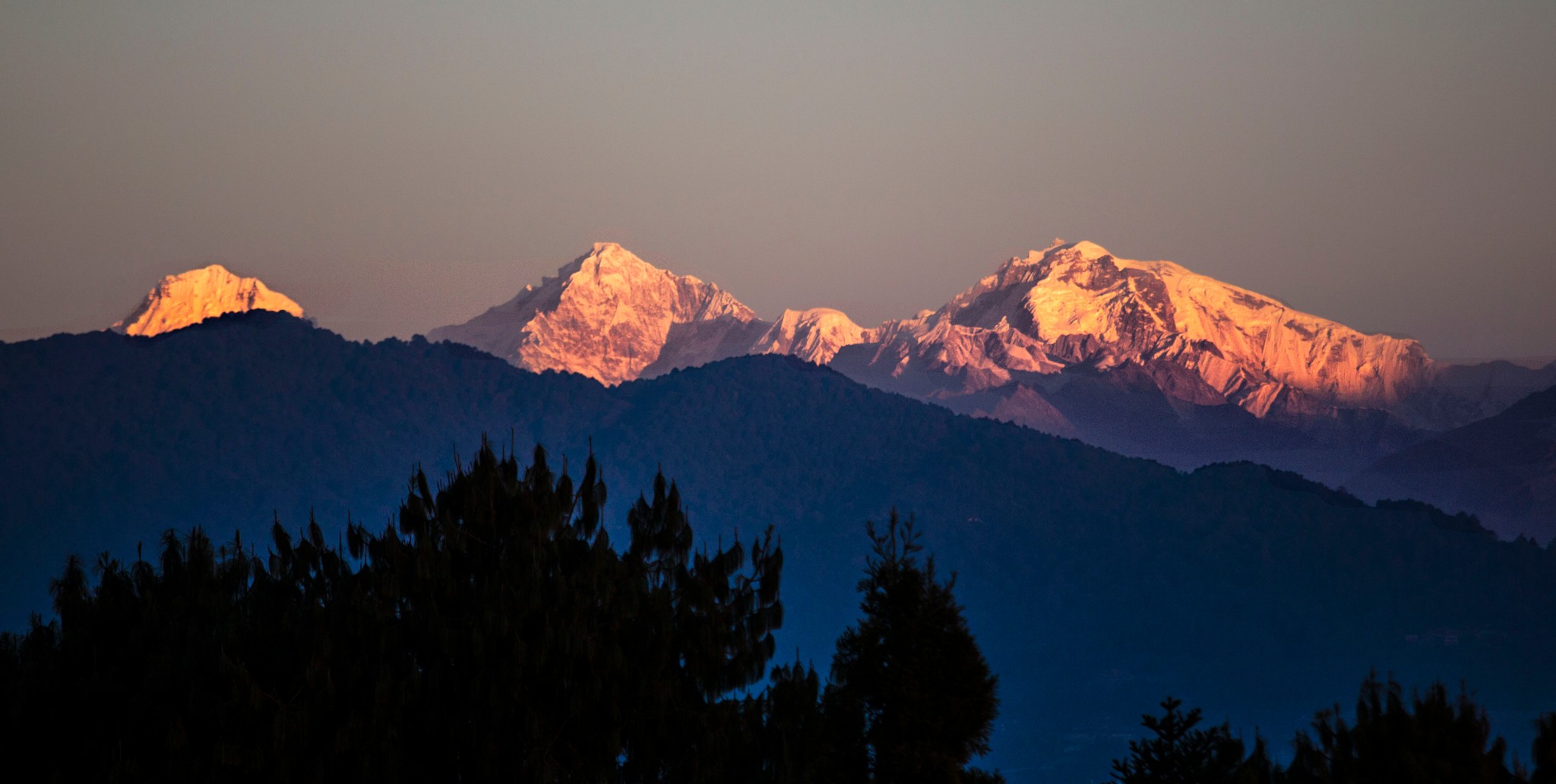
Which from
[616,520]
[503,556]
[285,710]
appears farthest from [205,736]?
[616,520]

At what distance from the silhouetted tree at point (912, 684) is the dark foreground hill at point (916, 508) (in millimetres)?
105562

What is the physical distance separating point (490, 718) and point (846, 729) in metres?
9.05

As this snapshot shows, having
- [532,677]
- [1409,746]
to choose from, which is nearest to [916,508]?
[532,677]

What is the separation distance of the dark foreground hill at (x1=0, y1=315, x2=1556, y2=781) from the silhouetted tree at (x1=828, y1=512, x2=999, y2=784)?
4156 inches

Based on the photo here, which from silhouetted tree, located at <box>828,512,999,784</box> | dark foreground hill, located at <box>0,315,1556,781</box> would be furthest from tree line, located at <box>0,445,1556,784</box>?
dark foreground hill, located at <box>0,315,1556,781</box>

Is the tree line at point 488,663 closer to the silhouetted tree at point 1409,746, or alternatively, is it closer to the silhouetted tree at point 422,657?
the silhouetted tree at point 422,657

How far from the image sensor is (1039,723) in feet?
442

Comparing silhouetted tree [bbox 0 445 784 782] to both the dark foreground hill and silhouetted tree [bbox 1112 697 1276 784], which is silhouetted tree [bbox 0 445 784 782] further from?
the dark foreground hill

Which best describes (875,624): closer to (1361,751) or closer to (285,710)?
(1361,751)

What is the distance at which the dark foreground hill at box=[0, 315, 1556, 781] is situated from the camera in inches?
5044

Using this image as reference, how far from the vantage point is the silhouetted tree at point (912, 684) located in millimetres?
19594

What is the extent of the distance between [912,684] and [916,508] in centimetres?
13198

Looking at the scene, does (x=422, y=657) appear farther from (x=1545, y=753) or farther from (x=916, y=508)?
(x=916, y=508)

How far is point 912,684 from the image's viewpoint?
64.8 feet
